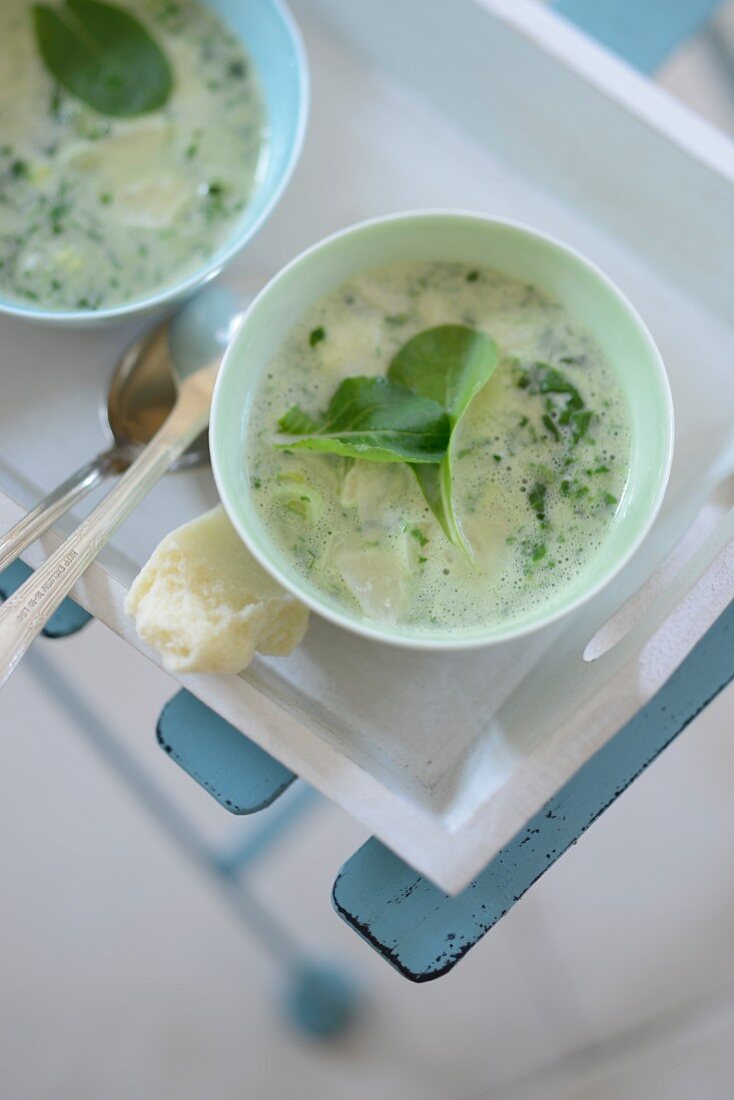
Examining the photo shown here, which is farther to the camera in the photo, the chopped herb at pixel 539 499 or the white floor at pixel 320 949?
the white floor at pixel 320 949

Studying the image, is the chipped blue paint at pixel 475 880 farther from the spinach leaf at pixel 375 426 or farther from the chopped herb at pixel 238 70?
the chopped herb at pixel 238 70

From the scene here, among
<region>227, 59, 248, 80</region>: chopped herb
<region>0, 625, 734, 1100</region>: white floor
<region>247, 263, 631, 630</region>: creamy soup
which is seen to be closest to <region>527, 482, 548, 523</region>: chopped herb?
<region>247, 263, 631, 630</region>: creamy soup

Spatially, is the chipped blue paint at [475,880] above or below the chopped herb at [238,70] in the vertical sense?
below

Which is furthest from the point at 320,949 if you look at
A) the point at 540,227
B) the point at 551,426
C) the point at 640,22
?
the point at 640,22

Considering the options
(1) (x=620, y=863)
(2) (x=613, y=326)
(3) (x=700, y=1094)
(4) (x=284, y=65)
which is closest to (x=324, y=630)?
(2) (x=613, y=326)

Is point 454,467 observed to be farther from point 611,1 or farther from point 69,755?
point 69,755

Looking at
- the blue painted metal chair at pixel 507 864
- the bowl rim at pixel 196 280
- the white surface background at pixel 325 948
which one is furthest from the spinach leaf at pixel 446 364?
the white surface background at pixel 325 948

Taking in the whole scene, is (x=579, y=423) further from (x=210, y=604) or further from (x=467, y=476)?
(x=210, y=604)
